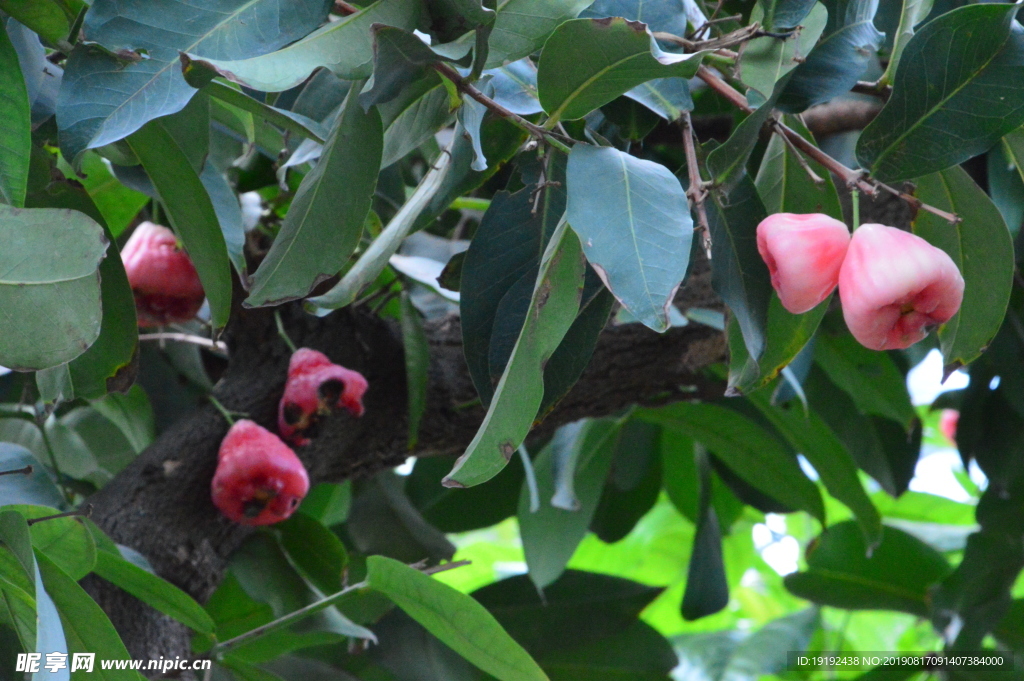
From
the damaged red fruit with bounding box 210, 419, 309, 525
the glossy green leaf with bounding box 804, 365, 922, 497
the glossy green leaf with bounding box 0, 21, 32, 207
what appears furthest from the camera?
the glossy green leaf with bounding box 804, 365, 922, 497

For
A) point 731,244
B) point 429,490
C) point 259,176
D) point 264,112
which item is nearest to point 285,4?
point 264,112

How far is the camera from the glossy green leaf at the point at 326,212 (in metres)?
0.51

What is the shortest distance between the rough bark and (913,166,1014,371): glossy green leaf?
0.43m

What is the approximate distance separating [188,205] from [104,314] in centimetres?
15

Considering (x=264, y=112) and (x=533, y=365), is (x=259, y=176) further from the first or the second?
(x=533, y=365)

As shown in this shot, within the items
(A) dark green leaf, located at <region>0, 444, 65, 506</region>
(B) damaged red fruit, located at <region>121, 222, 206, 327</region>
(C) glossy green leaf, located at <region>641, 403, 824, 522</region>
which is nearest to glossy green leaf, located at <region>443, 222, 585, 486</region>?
(A) dark green leaf, located at <region>0, 444, 65, 506</region>

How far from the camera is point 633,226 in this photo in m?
0.47

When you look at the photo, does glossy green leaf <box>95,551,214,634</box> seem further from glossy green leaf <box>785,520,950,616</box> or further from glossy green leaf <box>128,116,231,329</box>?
glossy green leaf <box>785,520,950,616</box>

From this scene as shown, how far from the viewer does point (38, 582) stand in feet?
1.54

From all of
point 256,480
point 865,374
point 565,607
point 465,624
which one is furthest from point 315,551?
point 865,374

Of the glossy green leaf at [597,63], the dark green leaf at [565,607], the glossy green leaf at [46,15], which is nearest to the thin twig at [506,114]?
the glossy green leaf at [597,63]

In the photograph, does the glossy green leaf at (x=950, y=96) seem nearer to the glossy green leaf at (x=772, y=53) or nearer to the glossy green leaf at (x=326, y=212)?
the glossy green leaf at (x=772, y=53)

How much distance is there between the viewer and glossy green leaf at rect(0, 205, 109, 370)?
0.49 metres

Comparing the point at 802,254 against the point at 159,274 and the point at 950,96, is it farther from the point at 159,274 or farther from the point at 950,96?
the point at 159,274
